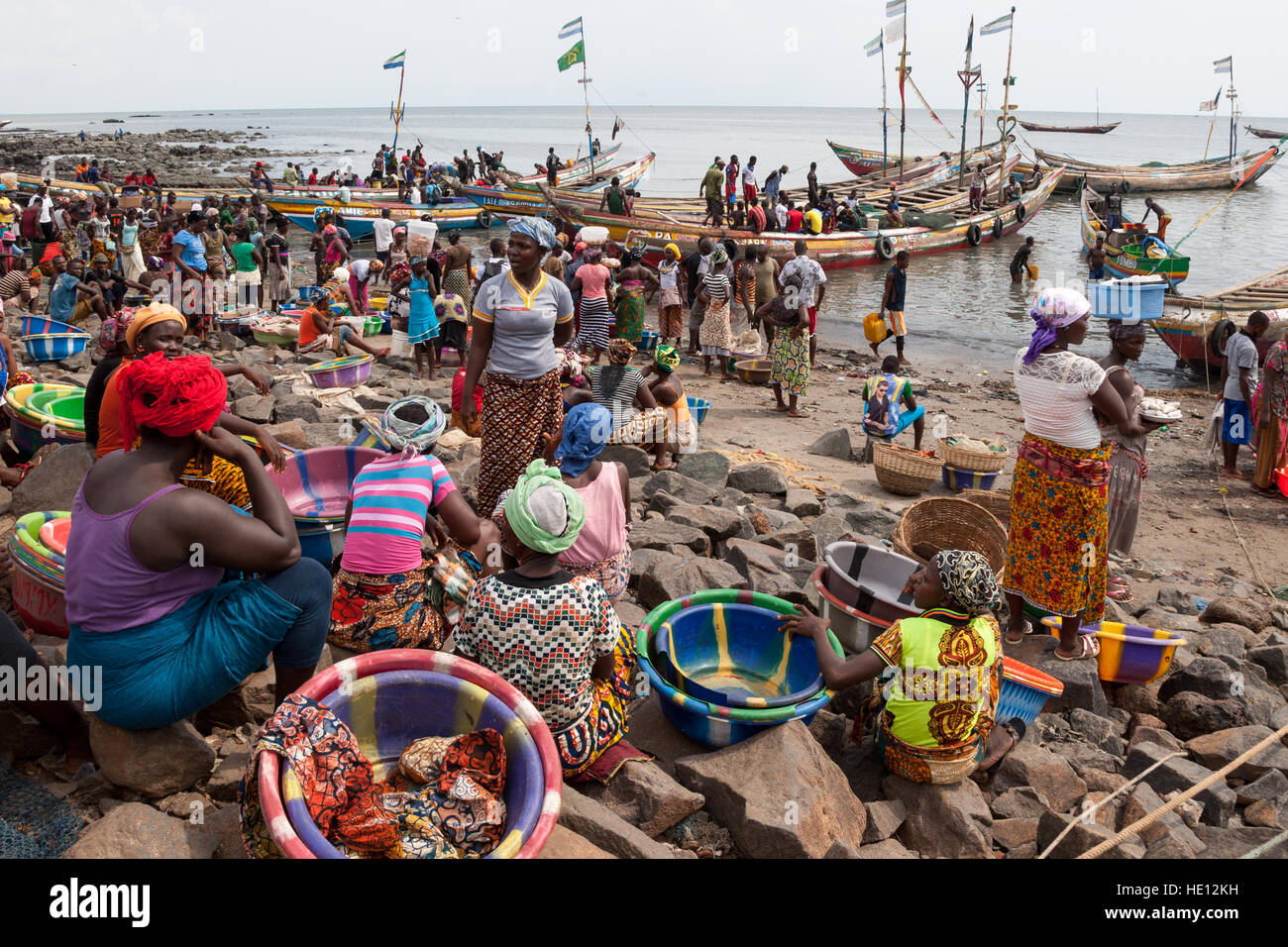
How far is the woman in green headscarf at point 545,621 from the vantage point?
9.55 feet

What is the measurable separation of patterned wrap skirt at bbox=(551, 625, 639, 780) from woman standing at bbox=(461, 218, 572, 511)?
1.89m

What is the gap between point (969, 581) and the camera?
316 centimetres

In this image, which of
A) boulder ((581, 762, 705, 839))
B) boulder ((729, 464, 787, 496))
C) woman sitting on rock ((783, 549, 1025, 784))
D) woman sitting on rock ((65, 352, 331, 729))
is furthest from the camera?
boulder ((729, 464, 787, 496))

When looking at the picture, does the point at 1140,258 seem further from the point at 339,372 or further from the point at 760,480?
the point at 339,372

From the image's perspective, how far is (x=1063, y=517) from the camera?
4.44 m

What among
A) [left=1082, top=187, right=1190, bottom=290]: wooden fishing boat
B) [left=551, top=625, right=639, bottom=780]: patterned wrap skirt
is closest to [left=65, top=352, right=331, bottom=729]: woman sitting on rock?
[left=551, top=625, right=639, bottom=780]: patterned wrap skirt

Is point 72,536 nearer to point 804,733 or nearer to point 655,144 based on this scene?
point 804,733

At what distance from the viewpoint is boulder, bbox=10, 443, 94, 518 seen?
470 cm

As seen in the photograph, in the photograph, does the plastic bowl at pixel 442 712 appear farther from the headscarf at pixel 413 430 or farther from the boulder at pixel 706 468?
the boulder at pixel 706 468

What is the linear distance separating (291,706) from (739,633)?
2178mm

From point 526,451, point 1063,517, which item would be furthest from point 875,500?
point 526,451

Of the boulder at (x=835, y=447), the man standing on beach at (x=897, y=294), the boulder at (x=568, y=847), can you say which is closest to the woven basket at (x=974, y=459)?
the boulder at (x=835, y=447)

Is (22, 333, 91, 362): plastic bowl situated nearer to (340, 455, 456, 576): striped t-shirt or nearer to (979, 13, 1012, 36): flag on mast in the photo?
(340, 455, 456, 576): striped t-shirt

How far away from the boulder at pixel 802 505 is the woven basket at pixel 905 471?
97 centimetres
